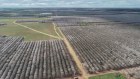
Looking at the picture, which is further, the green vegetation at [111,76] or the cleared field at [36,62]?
the cleared field at [36,62]

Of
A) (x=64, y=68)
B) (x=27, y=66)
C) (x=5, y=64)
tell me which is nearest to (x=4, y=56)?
(x=5, y=64)

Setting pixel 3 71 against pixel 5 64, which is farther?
pixel 5 64

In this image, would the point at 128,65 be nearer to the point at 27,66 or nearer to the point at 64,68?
the point at 64,68

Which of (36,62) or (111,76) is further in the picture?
(36,62)

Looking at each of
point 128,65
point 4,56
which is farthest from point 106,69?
point 4,56

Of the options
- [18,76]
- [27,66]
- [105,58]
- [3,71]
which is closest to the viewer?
[18,76]

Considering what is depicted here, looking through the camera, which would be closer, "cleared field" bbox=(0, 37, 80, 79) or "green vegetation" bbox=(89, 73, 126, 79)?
"green vegetation" bbox=(89, 73, 126, 79)

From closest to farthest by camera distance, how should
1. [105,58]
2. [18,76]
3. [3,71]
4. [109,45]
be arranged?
[18,76] < [3,71] < [105,58] < [109,45]
